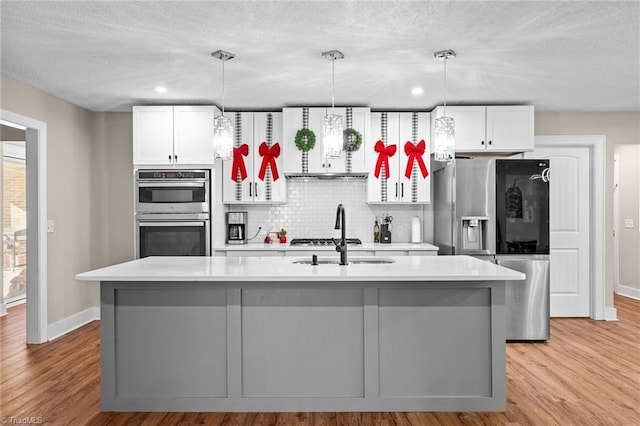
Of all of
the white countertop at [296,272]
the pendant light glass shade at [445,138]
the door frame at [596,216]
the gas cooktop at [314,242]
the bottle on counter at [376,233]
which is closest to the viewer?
the white countertop at [296,272]

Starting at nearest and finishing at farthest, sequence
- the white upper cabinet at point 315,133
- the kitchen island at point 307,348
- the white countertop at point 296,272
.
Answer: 1. the white countertop at point 296,272
2. the kitchen island at point 307,348
3. the white upper cabinet at point 315,133

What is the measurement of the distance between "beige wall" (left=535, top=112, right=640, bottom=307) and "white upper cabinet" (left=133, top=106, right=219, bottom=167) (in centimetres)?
366

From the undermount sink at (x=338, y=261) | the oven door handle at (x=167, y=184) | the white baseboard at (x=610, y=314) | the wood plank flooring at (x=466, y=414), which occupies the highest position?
the oven door handle at (x=167, y=184)

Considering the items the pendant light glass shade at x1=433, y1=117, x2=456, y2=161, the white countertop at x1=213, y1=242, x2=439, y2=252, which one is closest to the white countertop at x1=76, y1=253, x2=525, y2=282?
the pendant light glass shade at x1=433, y1=117, x2=456, y2=161

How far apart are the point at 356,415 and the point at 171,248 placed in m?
2.79

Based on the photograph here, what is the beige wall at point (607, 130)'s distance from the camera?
18.0ft

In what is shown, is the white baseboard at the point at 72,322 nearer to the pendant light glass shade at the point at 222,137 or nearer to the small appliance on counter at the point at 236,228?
the small appliance on counter at the point at 236,228

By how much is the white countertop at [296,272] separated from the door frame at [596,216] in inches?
112

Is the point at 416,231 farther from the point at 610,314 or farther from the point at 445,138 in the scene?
the point at 610,314

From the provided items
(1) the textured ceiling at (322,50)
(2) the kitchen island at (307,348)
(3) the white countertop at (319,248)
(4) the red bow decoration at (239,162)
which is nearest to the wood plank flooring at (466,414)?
(2) the kitchen island at (307,348)

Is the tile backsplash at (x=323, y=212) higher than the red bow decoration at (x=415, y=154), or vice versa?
the red bow decoration at (x=415, y=154)

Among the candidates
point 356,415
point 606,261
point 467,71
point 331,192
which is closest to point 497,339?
point 356,415

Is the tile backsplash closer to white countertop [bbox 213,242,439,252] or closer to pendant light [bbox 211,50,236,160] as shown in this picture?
white countertop [bbox 213,242,439,252]

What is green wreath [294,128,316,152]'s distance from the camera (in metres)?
4.92
